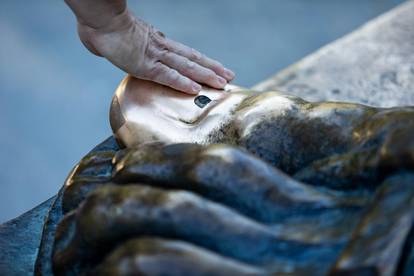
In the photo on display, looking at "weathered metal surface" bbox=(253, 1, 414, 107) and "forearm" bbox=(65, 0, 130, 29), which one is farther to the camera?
"weathered metal surface" bbox=(253, 1, 414, 107)

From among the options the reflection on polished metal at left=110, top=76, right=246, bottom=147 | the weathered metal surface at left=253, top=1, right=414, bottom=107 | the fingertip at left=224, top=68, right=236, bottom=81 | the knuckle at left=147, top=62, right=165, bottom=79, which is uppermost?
the weathered metal surface at left=253, top=1, right=414, bottom=107

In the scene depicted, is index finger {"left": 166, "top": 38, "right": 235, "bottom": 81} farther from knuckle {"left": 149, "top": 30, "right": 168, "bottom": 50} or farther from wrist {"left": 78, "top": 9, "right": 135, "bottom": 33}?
wrist {"left": 78, "top": 9, "right": 135, "bottom": 33}

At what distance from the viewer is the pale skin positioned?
1510 mm

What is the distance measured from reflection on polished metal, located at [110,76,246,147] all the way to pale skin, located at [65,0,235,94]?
3 cm

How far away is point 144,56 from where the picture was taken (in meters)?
1.56

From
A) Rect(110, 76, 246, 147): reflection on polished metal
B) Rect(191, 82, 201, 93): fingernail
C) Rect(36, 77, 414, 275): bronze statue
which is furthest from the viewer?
Rect(191, 82, 201, 93): fingernail

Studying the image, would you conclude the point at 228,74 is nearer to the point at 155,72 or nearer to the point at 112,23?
the point at 155,72

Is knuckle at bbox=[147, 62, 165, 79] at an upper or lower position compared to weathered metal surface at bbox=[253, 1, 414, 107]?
lower

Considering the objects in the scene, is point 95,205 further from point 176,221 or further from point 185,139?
point 185,139

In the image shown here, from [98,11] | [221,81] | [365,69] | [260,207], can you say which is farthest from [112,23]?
[365,69]

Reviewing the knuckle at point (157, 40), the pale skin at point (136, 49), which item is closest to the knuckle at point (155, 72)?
the pale skin at point (136, 49)

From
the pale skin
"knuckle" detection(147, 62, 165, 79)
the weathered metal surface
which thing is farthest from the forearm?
the weathered metal surface

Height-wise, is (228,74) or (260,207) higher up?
(228,74)

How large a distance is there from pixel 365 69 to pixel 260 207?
4.71ft
